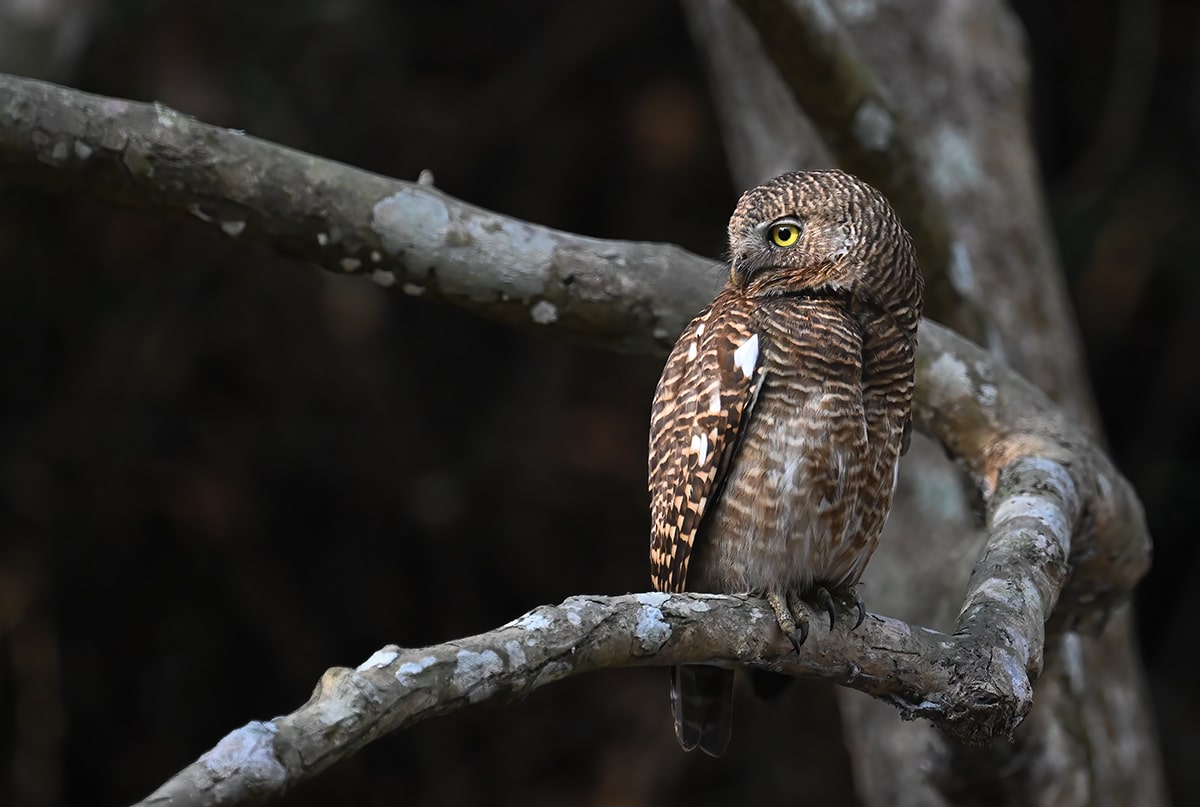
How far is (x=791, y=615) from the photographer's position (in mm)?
2162

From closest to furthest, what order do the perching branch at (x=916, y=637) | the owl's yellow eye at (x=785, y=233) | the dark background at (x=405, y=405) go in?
1. the perching branch at (x=916, y=637)
2. the owl's yellow eye at (x=785, y=233)
3. the dark background at (x=405, y=405)

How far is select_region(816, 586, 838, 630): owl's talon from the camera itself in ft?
7.16

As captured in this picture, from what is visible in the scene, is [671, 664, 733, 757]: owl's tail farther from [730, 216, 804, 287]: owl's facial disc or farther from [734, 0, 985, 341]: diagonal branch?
[734, 0, 985, 341]: diagonal branch

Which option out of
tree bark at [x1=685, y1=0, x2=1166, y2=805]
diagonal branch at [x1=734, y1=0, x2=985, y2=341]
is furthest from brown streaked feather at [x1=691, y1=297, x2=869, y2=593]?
tree bark at [x1=685, y1=0, x2=1166, y2=805]

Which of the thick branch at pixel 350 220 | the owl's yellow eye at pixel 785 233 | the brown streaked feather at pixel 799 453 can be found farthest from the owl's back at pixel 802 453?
the thick branch at pixel 350 220

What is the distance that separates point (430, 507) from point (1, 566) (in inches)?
57.4

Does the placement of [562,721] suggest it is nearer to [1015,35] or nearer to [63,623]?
[63,623]

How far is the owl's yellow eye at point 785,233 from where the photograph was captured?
7.82 feet

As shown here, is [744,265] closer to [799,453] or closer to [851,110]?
[799,453]

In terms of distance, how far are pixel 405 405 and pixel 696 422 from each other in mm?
2844

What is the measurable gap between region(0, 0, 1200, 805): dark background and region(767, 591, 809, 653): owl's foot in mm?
2859

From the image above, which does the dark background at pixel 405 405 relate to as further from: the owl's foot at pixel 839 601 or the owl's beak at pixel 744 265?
the owl's foot at pixel 839 601

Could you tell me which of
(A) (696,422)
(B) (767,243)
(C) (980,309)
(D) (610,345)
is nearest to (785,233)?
(B) (767,243)

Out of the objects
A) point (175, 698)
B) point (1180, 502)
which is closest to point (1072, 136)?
point (1180, 502)
